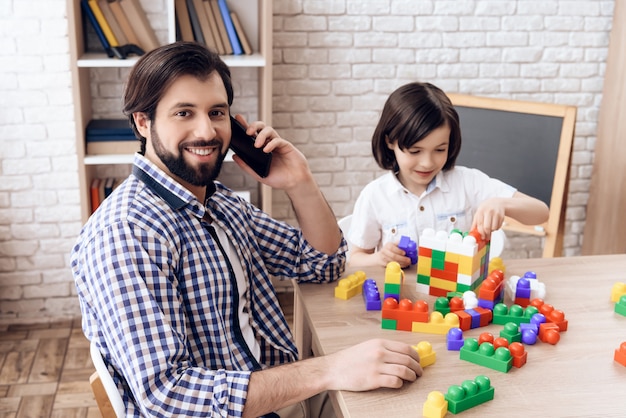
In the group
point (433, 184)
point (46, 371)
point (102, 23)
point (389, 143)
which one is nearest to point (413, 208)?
point (433, 184)

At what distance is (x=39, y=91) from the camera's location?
10.3 ft

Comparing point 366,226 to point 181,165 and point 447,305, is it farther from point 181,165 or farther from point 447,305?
point 181,165

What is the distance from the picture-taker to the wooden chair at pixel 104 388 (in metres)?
1.37

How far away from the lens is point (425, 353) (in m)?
1.44

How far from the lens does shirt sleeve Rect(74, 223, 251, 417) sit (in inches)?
52.5

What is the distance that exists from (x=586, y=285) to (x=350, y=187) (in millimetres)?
1817

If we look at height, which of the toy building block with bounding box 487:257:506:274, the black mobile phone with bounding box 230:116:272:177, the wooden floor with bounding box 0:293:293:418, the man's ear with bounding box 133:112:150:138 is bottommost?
the wooden floor with bounding box 0:293:293:418

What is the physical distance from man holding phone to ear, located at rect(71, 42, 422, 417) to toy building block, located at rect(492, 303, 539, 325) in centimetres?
31

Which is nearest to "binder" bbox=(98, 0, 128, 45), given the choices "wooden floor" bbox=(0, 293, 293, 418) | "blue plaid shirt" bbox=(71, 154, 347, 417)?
"wooden floor" bbox=(0, 293, 293, 418)

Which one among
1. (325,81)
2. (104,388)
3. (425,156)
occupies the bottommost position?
(104,388)

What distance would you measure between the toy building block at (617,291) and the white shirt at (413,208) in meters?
0.62

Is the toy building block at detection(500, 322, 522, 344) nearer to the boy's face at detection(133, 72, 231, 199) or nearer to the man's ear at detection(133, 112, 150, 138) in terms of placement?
the boy's face at detection(133, 72, 231, 199)

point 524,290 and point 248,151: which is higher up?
point 248,151

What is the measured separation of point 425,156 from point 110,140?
146cm
